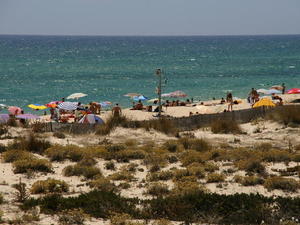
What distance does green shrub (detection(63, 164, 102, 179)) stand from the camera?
12.1 meters

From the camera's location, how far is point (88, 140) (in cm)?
1686

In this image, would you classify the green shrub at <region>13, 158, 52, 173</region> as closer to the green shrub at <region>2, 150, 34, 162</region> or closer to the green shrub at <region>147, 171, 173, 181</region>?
the green shrub at <region>2, 150, 34, 162</region>

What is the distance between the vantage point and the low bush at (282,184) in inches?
436

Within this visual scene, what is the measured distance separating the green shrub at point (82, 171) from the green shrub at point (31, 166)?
473 millimetres

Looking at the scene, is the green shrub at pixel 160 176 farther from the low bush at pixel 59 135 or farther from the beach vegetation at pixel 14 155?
the low bush at pixel 59 135

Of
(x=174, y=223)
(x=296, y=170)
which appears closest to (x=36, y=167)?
(x=174, y=223)

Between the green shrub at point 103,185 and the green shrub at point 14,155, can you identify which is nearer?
the green shrub at point 103,185

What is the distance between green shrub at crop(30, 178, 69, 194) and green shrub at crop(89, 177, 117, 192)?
1.90 ft

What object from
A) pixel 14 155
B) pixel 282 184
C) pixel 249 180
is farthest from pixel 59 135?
pixel 282 184

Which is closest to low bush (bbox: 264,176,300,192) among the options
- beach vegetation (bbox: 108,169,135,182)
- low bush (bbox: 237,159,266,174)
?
low bush (bbox: 237,159,266,174)

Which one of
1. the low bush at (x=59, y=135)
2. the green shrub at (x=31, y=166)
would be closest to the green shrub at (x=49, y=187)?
the green shrub at (x=31, y=166)

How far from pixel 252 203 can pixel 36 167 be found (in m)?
5.52

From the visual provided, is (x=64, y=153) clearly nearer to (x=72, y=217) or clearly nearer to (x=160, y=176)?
(x=160, y=176)

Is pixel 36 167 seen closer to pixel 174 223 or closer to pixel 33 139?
pixel 33 139
